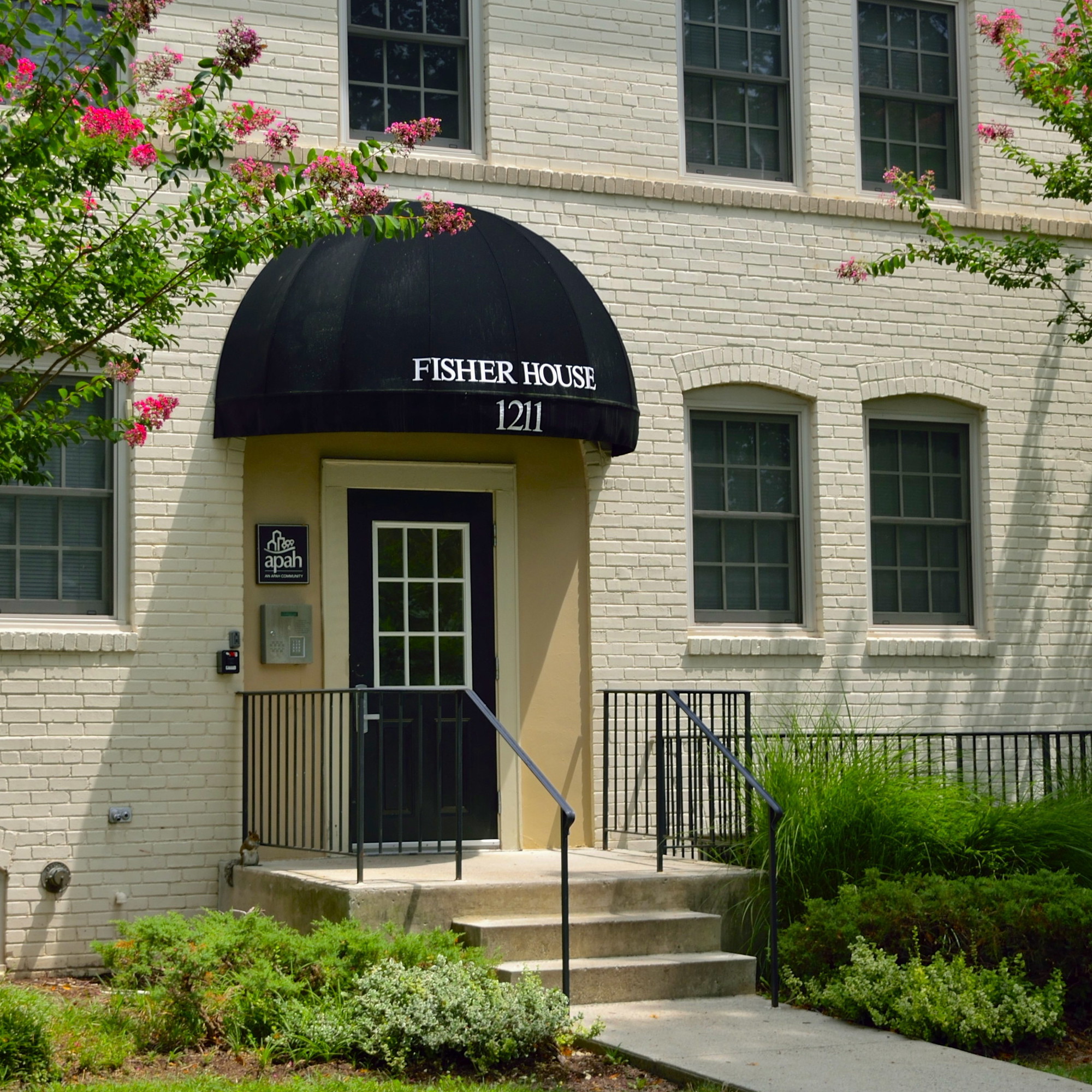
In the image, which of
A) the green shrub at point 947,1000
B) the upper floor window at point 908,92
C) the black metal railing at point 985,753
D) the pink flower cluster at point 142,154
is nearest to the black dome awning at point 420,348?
the pink flower cluster at point 142,154

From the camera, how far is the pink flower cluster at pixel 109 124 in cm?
680

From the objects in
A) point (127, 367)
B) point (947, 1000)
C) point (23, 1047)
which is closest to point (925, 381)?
point (947, 1000)

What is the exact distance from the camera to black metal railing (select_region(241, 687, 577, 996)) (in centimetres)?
970

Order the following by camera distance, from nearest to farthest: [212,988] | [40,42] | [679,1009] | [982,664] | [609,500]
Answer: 1. [212,988]
2. [679,1009]
3. [40,42]
4. [609,500]
5. [982,664]

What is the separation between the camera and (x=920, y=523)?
1215 cm

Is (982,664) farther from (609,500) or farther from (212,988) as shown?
(212,988)

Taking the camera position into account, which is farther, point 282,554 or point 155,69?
point 282,554

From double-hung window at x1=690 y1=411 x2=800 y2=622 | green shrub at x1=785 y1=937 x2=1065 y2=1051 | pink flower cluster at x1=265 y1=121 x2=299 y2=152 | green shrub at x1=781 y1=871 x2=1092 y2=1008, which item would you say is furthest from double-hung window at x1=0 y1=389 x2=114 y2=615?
green shrub at x1=785 y1=937 x2=1065 y2=1051

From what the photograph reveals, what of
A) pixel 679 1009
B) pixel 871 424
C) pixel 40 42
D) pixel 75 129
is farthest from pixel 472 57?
pixel 679 1009

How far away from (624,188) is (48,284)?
5364 millimetres

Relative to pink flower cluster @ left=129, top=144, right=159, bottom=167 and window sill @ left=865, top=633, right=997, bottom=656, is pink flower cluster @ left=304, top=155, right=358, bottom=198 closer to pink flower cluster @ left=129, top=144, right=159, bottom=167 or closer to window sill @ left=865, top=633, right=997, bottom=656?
pink flower cluster @ left=129, top=144, right=159, bottom=167

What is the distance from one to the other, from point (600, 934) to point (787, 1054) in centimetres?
164

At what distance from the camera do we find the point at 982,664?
12.1 metres

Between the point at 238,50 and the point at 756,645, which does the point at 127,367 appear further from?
the point at 756,645
